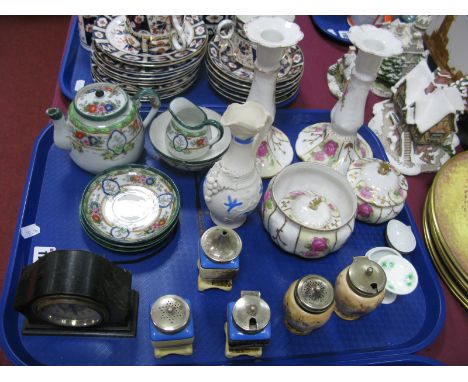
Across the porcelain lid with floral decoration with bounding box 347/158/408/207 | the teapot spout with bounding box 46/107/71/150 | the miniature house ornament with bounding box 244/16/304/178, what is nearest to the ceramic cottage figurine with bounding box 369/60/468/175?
the porcelain lid with floral decoration with bounding box 347/158/408/207

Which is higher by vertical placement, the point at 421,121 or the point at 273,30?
the point at 273,30

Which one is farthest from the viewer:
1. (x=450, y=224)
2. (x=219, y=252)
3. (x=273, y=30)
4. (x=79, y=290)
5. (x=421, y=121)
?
(x=421, y=121)

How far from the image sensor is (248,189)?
954 millimetres

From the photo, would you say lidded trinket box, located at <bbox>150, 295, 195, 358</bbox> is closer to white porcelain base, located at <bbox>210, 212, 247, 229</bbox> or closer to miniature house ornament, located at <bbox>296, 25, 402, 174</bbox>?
white porcelain base, located at <bbox>210, 212, 247, 229</bbox>

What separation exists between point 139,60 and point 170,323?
714 millimetres

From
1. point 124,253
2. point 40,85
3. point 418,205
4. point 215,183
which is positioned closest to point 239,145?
point 215,183

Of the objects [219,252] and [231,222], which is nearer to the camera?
[219,252]

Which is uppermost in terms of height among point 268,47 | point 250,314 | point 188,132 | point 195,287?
point 268,47

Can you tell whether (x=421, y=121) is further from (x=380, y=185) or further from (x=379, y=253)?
(x=379, y=253)

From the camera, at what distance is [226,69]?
Result: 4.18 feet

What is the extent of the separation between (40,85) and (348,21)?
1.42 meters

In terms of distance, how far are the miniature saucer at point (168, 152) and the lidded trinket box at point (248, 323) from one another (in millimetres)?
371

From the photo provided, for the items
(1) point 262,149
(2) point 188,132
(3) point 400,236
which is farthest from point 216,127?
(3) point 400,236

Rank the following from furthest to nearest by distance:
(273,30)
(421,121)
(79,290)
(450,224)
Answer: (421,121) < (450,224) < (273,30) < (79,290)
